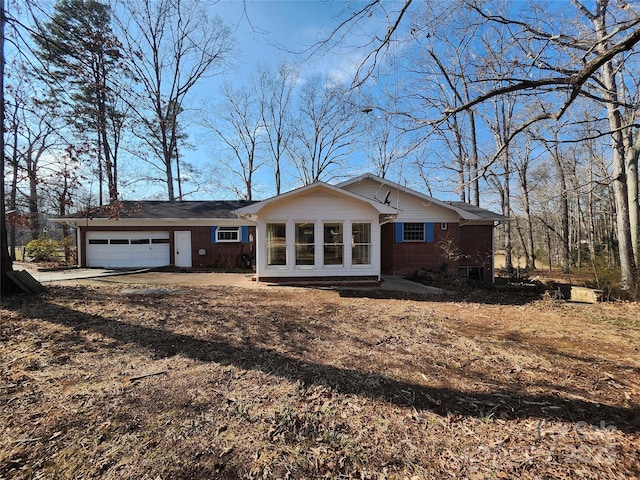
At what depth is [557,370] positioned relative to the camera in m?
Result: 3.82

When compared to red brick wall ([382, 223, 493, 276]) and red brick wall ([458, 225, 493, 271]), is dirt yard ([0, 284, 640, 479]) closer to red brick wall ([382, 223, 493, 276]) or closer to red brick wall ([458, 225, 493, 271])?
red brick wall ([382, 223, 493, 276])

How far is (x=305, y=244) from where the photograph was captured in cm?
1109

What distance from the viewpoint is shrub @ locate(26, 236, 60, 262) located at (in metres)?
17.6

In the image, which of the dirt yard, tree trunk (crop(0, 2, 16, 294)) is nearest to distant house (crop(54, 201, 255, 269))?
tree trunk (crop(0, 2, 16, 294))

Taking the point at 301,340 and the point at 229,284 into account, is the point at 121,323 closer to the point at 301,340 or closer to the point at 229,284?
the point at 301,340

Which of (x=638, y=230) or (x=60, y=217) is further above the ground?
(x=60, y=217)

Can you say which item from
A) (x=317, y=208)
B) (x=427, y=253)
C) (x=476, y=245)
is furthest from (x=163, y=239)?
(x=476, y=245)

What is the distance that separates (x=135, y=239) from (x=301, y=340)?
14.6m

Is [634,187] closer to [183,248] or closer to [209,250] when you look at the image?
[209,250]

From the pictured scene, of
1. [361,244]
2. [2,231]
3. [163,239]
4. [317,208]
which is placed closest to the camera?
[2,231]

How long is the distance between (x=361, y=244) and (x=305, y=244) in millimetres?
2202

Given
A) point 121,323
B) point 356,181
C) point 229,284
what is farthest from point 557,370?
point 356,181

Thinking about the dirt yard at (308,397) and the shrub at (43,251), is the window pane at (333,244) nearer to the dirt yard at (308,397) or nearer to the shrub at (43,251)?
the dirt yard at (308,397)

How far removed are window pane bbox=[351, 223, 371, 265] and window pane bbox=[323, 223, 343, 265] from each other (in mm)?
548
